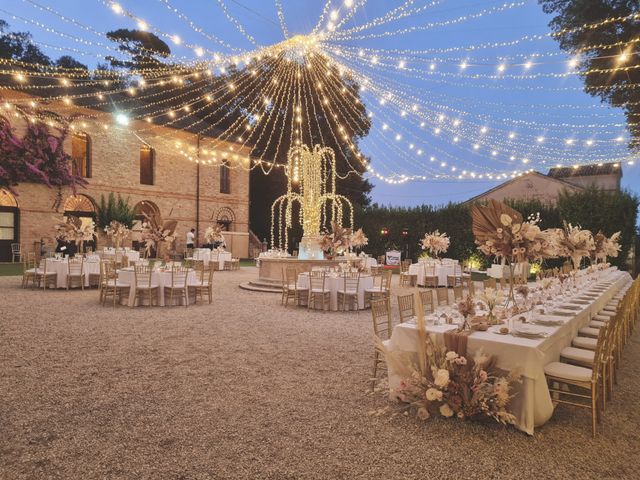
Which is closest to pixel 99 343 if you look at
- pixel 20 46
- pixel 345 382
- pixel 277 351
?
pixel 277 351

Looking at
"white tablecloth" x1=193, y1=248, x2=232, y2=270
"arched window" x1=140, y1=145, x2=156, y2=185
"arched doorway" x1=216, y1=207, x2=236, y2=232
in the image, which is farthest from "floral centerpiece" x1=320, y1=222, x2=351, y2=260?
"arched doorway" x1=216, y1=207, x2=236, y2=232

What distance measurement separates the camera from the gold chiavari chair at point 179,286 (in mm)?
9867

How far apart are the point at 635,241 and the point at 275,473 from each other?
18.8m

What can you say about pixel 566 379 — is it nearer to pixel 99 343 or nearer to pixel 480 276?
pixel 99 343

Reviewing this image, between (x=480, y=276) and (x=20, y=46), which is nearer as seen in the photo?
(x=480, y=276)

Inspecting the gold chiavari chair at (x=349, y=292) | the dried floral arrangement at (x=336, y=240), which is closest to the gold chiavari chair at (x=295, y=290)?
the gold chiavari chair at (x=349, y=292)

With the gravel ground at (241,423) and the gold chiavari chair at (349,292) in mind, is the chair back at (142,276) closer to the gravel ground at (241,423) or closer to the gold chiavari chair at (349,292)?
the gravel ground at (241,423)

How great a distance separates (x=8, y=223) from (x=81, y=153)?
188 inches

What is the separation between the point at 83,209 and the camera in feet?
68.0

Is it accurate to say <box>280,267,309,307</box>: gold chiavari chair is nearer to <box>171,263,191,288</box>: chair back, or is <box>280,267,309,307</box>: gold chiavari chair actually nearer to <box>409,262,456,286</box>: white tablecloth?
<box>171,263,191,288</box>: chair back

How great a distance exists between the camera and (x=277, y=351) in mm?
6098

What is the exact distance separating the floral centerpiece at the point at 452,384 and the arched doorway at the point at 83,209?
1952 cm

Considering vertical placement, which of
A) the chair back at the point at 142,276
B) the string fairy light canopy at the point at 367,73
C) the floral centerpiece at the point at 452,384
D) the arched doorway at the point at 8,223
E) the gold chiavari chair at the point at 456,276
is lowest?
the floral centerpiece at the point at 452,384

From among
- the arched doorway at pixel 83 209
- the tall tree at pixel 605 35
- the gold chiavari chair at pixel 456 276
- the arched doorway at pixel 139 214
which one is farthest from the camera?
the arched doorway at pixel 139 214
